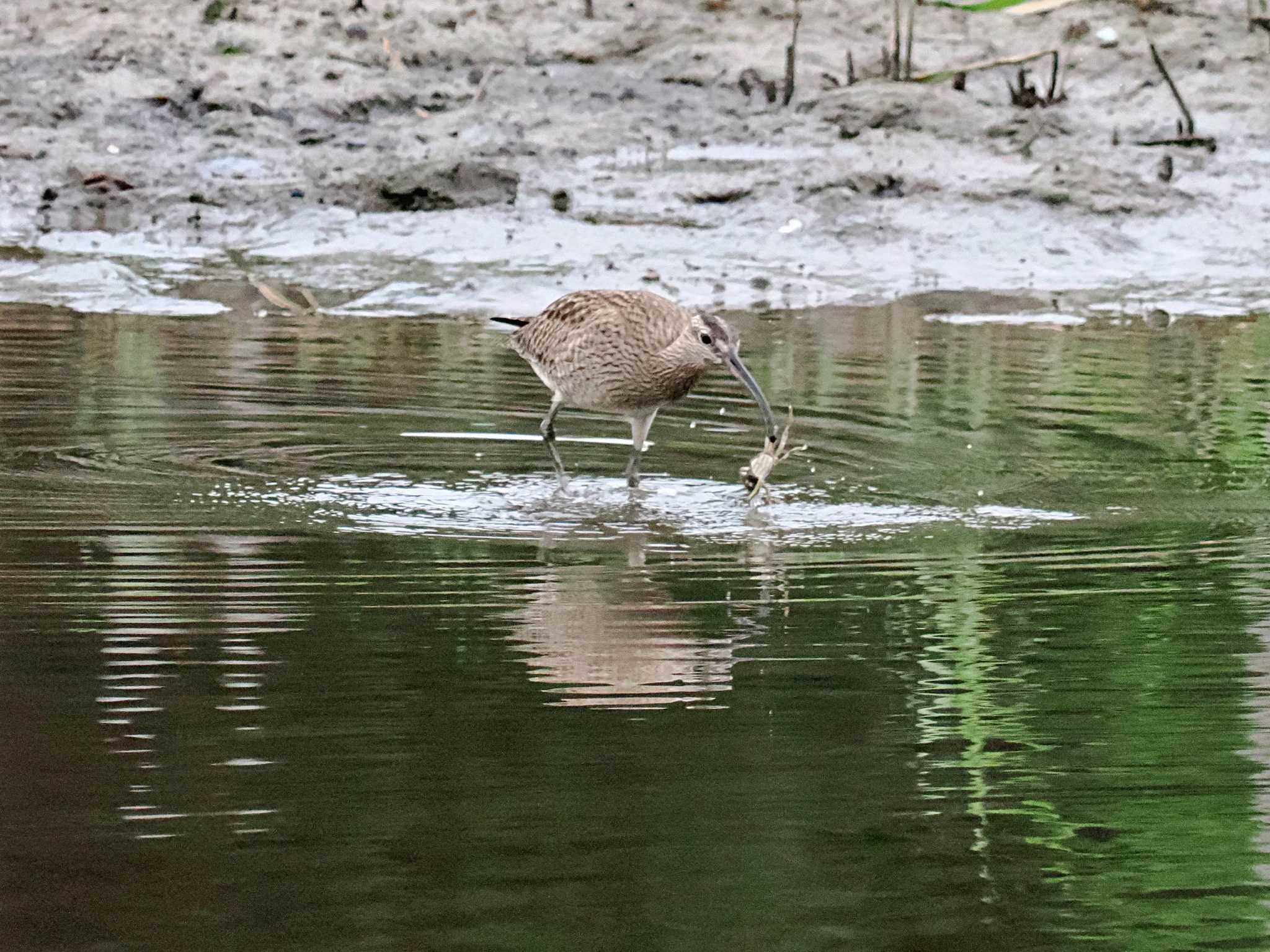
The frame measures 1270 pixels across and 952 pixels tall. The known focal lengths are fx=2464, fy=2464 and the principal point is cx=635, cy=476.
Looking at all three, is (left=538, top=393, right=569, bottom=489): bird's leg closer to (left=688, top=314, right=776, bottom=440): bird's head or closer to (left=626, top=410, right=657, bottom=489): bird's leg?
(left=626, top=410, right=657, bottom=489): bird's leg

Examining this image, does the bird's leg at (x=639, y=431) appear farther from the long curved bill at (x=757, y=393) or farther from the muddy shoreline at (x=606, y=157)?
the muddy shoreline at (x=606, y=157)

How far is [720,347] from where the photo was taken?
8.69 m

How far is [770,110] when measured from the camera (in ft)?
54.5

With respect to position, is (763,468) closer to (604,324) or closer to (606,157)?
(604,324)

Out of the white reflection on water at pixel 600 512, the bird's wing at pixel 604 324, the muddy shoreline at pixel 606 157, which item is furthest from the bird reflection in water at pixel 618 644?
the muddy shoreline at pixel 606 157

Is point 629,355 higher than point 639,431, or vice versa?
point 629,355

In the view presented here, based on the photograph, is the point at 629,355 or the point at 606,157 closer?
the point at 629,355

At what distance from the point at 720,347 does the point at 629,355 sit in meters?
0.44

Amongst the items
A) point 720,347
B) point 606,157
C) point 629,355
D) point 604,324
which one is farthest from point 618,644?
point 606,157

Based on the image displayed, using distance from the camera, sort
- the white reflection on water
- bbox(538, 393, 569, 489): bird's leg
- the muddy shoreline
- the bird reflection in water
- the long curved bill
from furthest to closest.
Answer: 1. the muddy shoreline
2. bbox(538, 393, 569, 489): bird's leg
3. the long curved bill
4. the white reflection on water
5. the bird reflection in water

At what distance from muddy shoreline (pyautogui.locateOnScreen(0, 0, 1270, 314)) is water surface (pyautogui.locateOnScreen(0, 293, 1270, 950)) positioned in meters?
3.43

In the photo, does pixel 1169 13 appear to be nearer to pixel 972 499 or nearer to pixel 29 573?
pixel 972 499

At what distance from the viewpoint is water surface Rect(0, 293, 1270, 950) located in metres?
4.05

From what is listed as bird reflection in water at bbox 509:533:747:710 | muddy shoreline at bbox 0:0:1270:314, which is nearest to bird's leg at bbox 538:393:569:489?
bird reflection in water at bbox 509:533:747:710
